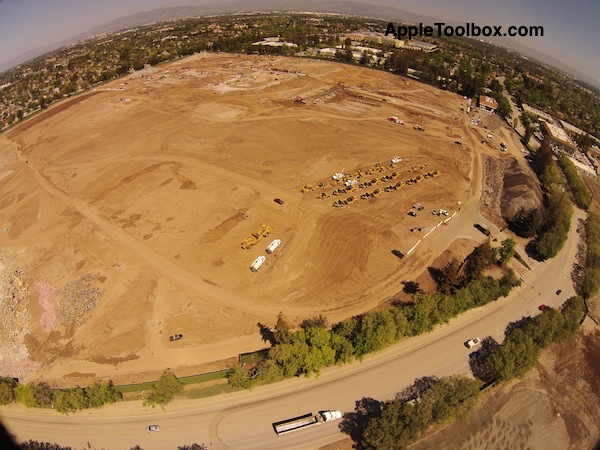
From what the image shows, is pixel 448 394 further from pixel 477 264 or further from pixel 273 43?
pixel 273 43

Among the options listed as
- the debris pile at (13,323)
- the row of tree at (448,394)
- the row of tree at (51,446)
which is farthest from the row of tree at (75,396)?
the row of tree at (448,394)

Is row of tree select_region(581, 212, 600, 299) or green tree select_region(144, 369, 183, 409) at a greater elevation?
row of tree select_region(581, 212, 600, 299)

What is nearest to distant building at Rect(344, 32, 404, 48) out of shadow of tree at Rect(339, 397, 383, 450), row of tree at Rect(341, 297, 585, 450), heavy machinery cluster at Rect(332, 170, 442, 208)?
heavy machinery cluster at Rect(332, 170, 442, 208)

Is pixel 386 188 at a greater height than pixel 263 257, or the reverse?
pixel 386 188

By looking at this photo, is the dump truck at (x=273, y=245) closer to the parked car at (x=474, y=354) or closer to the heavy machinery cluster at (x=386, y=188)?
the heavy machinery cluster at (x=386, y=188)

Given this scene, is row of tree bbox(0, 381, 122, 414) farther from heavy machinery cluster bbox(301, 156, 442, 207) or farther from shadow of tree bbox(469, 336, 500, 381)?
heavy machinery cluster bbox(301, 156, 442, 207)

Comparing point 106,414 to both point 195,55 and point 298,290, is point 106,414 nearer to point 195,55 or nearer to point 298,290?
point 298,290

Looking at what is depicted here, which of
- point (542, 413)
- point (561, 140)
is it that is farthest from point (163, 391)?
point (561, 140)
